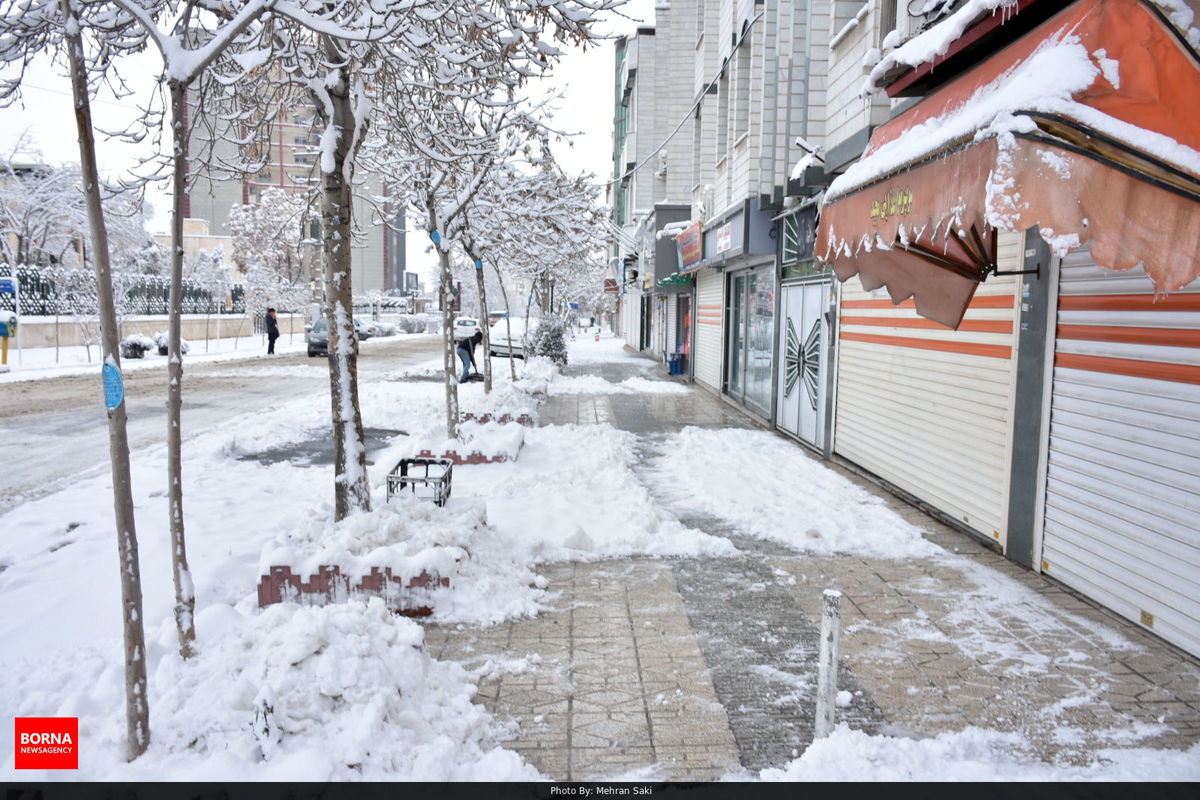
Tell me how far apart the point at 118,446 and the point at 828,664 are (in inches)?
123

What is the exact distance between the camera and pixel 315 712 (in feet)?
10.5

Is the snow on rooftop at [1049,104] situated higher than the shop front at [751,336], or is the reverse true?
the snow on rooftop at [1049,104]

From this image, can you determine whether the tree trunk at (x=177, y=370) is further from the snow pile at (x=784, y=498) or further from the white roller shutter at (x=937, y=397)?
the white roller shutter at (x=937, y=397)

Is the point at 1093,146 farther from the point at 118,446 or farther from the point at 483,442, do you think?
the point at 483,442

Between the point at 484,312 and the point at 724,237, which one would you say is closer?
the point at 724,237

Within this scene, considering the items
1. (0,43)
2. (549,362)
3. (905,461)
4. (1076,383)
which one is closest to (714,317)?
(549,362)

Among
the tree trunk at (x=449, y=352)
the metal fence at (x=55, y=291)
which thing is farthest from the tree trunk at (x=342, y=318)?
the metal fence at (x=55, y=291)

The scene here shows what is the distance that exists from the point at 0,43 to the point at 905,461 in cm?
827

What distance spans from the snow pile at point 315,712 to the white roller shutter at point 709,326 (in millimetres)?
15944

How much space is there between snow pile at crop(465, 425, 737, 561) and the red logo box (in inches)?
131

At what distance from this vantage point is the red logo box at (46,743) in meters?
3.16

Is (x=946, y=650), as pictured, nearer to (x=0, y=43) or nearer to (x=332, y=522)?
(x=332, y=522)
